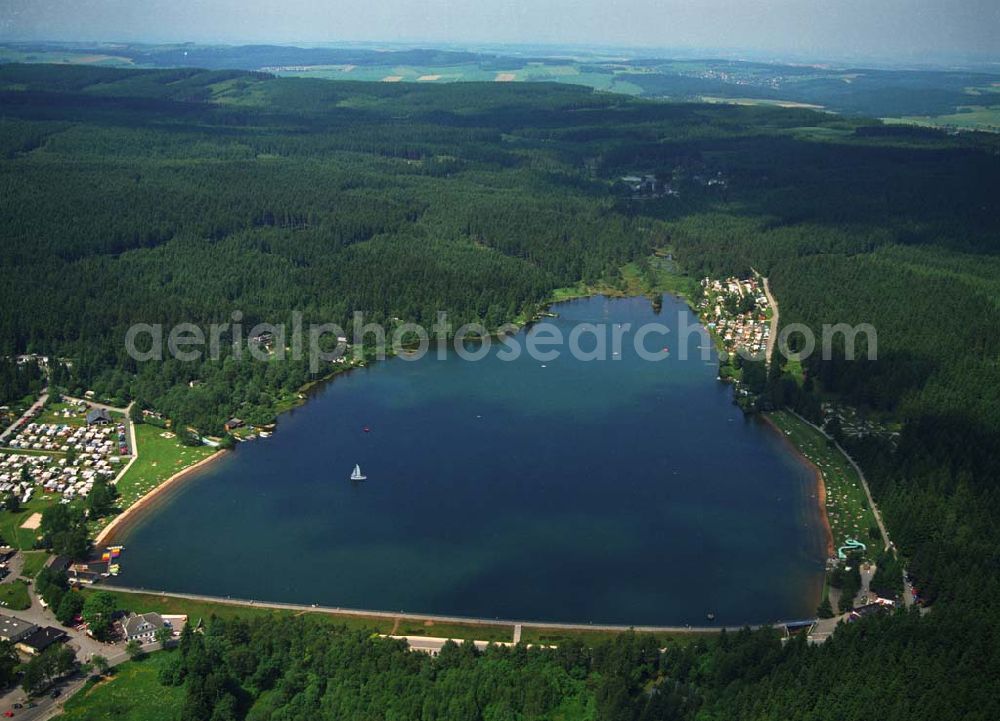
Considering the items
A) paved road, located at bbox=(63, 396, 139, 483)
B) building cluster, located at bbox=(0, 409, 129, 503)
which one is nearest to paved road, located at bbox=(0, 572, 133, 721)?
building cluster, located at bbox=(0, 409, 129, 503)

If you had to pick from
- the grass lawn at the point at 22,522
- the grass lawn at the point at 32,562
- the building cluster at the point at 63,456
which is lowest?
the grass lawn at the point at 32,562

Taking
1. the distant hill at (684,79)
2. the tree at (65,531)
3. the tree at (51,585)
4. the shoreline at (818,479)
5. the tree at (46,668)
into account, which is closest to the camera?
the tree at (46,668)

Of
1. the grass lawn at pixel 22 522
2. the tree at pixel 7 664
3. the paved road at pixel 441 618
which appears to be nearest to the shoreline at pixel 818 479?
the paved road at pixel 441 618

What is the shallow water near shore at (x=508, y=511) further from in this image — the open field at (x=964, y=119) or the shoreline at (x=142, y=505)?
the open field at (x=964, y=119)

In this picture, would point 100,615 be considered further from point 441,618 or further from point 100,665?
point 441,618

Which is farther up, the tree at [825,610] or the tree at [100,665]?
the tree at [825,610]

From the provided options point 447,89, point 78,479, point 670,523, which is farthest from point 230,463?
point 447,89

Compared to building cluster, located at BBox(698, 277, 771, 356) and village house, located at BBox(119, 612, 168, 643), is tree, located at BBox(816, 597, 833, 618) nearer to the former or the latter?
village house, located at BBox(119, 612, 168, 643)

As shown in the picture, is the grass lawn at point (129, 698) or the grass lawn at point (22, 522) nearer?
the grass lawn at point (129, 698)
